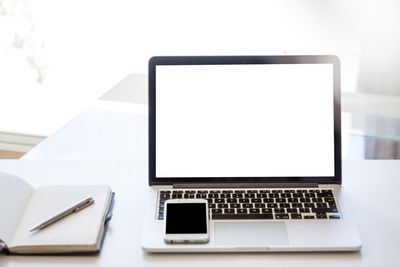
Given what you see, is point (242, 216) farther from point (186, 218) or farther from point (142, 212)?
point (142, 212)

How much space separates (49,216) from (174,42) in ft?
4.47

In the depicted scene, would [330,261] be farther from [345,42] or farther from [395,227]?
[345,42]

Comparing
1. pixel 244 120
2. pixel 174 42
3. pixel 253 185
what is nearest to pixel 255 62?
pixel 244 120

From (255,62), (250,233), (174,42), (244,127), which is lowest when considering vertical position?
(250,233)

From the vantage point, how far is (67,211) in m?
0.92

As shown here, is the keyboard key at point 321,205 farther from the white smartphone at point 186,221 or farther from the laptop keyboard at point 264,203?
the white smartphone at point 186,221

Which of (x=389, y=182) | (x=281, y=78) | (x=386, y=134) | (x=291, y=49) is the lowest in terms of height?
(x=389, y=182)

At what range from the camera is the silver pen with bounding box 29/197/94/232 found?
2.89 ft

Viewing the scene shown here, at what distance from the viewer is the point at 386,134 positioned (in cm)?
145

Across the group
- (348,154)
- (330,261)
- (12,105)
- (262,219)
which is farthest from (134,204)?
(12,105)

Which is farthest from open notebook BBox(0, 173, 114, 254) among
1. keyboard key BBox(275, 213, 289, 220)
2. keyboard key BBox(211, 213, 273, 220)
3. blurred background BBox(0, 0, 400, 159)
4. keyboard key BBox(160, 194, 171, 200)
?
blurred background BBox(0, 0, 400, 159)

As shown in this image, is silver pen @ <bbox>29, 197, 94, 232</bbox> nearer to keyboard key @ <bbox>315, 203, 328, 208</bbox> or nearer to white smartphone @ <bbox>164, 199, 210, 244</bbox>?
white smartphone @ <bbox>164, 199, 210, 244</bbox>

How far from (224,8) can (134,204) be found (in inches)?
48.3

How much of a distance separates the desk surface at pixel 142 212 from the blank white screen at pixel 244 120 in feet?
0.38
